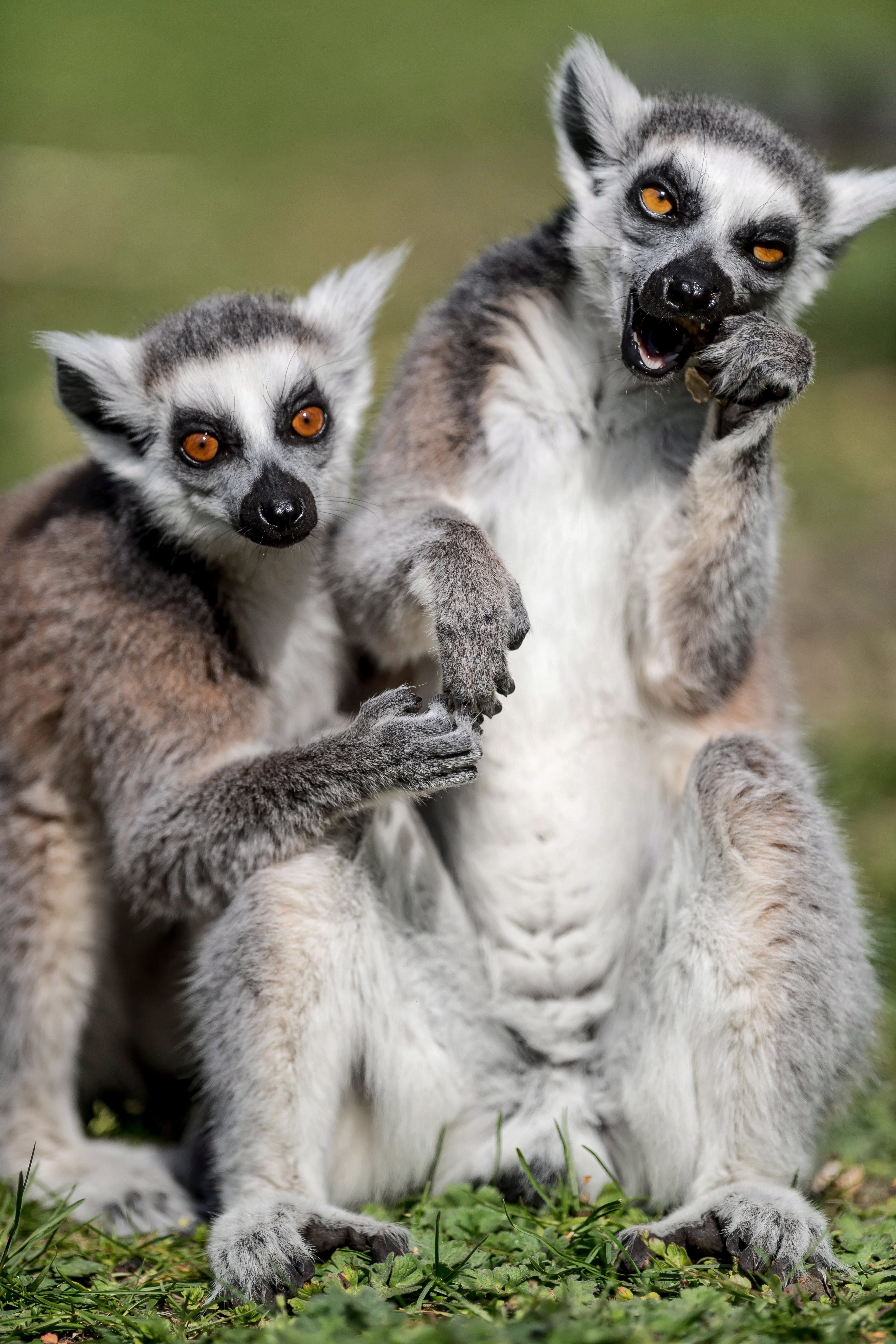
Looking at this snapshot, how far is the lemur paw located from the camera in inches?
139

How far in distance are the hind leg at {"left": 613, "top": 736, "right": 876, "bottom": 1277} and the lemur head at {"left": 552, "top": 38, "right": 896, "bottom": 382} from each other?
1177 mm

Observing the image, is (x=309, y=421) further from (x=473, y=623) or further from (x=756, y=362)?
(x=756, y=362)

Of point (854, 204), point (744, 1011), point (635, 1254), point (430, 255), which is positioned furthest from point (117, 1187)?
point (430, 255)

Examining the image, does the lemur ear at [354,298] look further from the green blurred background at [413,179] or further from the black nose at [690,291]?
the black nose at [690,291]

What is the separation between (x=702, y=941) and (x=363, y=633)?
1.37 m

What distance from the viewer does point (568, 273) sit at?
410 centimetres

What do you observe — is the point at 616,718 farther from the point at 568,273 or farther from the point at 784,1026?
the point at 568,273

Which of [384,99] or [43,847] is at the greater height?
[384,99]

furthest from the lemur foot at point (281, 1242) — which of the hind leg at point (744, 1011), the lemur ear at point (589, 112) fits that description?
the lemur ear at point (589, 112)

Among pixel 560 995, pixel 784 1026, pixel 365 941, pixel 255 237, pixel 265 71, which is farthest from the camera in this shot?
pixel 265 71

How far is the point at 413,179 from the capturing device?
19.9 m

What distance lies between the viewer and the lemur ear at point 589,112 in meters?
4.11

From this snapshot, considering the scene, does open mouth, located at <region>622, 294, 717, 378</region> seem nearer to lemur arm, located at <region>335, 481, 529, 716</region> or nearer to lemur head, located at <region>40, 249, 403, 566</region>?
lemur arm, located at <region>335, 481, 529, 716</region>

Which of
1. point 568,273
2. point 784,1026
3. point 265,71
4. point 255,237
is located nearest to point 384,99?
point 265,71
